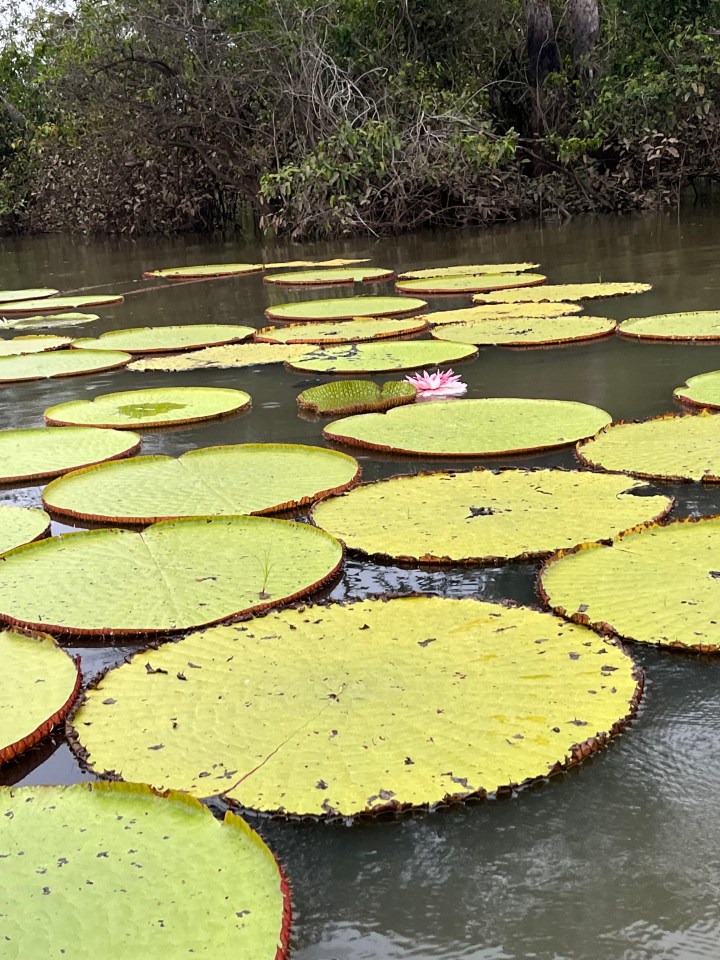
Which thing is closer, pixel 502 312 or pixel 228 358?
pixel 228 358

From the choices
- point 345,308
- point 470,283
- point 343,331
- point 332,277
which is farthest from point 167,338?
point 332,277

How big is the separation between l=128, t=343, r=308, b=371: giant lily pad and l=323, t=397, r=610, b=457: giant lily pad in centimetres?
121

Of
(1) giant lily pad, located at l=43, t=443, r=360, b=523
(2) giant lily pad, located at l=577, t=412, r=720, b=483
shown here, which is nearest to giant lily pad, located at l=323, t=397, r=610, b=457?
(2) giant lily pad, located at l=577, t=412, r=720, b=483

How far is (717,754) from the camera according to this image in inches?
51.4

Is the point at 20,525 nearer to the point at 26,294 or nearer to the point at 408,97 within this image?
the point at 26,294

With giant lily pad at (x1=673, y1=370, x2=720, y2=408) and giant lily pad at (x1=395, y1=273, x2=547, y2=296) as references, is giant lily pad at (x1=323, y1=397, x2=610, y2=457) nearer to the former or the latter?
giant lily pad at (x1=673, y1=370, x2=720, y2=408)

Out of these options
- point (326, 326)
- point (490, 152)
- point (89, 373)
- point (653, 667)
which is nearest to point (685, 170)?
point (490, 152)

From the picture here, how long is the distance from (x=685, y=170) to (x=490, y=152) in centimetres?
229

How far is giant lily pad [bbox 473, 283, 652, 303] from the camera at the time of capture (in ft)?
16.8

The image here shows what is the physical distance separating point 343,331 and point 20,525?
2.64 metres

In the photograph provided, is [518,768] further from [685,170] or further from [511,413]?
[685,170]

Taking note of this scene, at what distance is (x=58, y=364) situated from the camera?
447 centimetres

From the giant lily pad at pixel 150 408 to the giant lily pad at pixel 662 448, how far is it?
4.40ft

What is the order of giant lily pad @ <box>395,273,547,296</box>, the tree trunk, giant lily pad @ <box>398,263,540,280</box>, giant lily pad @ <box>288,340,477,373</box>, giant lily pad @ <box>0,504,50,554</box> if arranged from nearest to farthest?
giant lily pad @ <box>0,504,50,554</box>
giant lily pad @ <box>288,340,477,373</box>
giant lily pad @ <box>395,273,547,296</box>
giant lily pad @ <box>398,263,540,280</box>
the tree trunk
